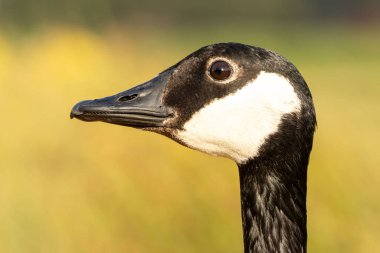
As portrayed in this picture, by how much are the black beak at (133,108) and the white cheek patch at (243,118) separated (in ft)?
0.43

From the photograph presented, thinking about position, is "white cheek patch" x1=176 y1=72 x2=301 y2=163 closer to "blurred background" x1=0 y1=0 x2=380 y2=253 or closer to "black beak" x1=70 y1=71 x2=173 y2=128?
"black beak" x1=70 y1=71 x2=173 y2=128

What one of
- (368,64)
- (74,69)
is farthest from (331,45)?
(74,69)

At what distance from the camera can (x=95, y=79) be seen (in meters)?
8.91

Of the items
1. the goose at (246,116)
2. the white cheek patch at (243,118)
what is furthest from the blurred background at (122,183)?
the white cheek patch at (243,118)

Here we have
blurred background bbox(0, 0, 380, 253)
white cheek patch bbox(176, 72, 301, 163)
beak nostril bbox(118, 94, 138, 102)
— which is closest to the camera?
white cheek patch bbox(176, 72, 301, 163)

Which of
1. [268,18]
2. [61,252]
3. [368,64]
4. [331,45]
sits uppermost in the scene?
[268,18]

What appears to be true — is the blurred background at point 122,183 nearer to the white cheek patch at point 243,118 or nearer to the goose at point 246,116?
the goose at point 246,116

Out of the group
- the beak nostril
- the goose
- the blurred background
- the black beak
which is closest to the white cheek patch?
the goose

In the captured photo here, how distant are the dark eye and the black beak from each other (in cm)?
20

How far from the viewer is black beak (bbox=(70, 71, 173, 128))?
3340 mm

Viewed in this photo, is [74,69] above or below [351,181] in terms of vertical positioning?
above

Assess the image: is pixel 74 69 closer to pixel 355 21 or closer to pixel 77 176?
pixel 77 176

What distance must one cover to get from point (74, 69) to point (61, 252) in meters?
3.73

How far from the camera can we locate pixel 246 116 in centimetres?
333
